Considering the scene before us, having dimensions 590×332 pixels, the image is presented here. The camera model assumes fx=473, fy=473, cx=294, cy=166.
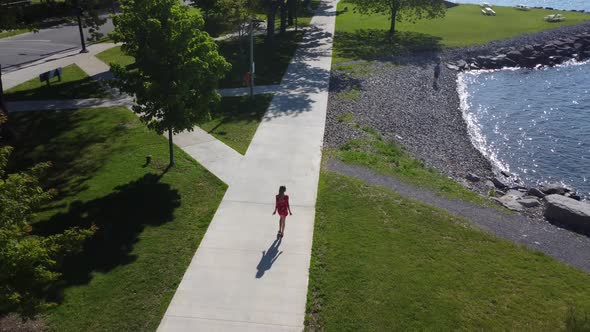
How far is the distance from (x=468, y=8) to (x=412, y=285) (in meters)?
54.5

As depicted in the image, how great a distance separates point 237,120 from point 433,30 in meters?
30.7

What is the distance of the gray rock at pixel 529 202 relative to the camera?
16.7 metres

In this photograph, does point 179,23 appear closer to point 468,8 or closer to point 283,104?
point 283,104

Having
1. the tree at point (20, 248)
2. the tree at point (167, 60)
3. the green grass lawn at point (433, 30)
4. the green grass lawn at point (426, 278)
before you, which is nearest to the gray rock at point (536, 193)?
the green grass lawn at point (426, 278)

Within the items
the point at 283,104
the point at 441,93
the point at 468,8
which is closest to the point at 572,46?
the point at 468,8

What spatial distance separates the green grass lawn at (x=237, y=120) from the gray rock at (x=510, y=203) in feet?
32.0

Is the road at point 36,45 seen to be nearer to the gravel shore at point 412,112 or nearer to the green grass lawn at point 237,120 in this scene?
the green grass lawn at point 237,120

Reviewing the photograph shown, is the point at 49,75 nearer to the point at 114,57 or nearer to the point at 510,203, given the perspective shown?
the point at 114,57

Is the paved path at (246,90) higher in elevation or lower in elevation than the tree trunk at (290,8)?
lower

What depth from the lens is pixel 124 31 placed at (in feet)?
51.4

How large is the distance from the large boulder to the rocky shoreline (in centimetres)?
3

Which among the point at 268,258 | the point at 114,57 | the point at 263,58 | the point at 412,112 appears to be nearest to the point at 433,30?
the point at 263,58

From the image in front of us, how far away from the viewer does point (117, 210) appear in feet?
48.0

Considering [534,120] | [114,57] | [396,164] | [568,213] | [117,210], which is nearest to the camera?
[117,210]
